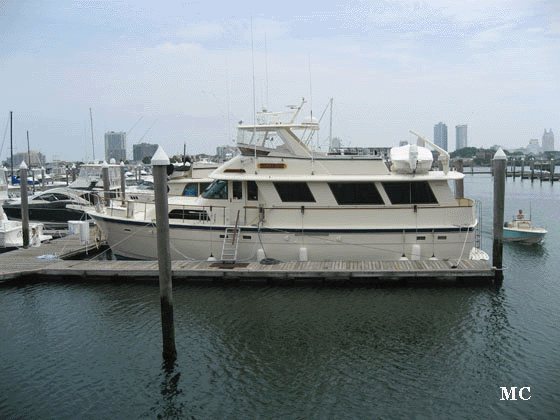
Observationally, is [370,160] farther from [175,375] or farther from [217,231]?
[175,375]

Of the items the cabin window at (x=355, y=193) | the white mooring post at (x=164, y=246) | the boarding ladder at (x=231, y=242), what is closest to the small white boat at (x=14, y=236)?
the boarding ladder at (x=231, y=242)

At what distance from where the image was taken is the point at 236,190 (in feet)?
55.9

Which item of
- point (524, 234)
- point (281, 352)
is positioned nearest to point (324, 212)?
point (281, 352)

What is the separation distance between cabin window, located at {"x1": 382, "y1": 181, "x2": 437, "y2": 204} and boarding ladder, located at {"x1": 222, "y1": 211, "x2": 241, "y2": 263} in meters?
5.09

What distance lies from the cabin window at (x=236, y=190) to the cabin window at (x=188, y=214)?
3.78ft

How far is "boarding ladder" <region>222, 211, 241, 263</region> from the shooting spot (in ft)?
53.6

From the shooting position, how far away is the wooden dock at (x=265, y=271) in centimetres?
1503

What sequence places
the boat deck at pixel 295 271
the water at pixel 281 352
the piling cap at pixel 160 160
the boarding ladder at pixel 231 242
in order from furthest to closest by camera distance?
the boarding ladder at pixel 231 242 → the boat deck at pixel 295 271 → the piling cap at pixel 160 160 → the water at pixel 281 352

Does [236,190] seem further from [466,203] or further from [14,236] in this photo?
[14,236]

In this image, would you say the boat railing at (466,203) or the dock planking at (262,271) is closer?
the dock planking at (262,271)

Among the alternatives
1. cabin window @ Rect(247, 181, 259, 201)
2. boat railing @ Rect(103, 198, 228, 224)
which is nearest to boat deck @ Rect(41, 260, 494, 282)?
boat railing @ Rect(103, 198, 228, 224)

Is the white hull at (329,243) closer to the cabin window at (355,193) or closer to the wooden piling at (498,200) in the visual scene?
the cabin window at (355,193)

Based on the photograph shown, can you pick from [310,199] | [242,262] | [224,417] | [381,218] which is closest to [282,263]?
[242,262]

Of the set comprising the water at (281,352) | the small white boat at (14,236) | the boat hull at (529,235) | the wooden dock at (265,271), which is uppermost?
the small white boat at (14,236)
